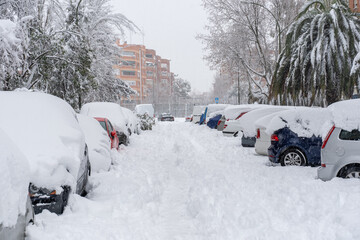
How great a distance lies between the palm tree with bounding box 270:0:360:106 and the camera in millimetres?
14195

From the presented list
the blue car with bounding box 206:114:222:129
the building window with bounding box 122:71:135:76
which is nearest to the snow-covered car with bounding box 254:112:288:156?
the blue car with bounding box 206:114:222:129

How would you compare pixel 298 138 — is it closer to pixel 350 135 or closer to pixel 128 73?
pixel 350 135

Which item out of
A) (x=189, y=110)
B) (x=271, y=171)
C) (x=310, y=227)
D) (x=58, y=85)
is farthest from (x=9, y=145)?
(x=189, y=110)

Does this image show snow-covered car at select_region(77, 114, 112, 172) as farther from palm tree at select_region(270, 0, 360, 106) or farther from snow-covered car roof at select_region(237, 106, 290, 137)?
palm tree at select_region(270, 0, 360, 106)

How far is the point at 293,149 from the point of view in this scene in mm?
10398

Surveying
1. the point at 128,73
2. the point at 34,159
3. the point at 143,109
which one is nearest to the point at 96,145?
the point at 34,159

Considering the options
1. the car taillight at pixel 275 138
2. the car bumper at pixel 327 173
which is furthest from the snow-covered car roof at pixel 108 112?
the car bumper at pixel 327 173

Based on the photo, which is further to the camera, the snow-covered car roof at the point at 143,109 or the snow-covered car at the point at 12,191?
the snow-covered car roof at the point at 143,109

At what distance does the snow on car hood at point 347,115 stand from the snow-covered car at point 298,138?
253 cm

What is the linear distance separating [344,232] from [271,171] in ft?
16.4

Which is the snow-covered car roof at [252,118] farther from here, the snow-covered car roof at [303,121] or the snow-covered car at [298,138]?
the snow-covered car at [298,138]

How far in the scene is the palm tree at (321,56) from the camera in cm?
1420

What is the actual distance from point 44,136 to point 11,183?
9.13 feet

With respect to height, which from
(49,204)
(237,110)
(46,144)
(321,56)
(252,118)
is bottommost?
(49,204)
